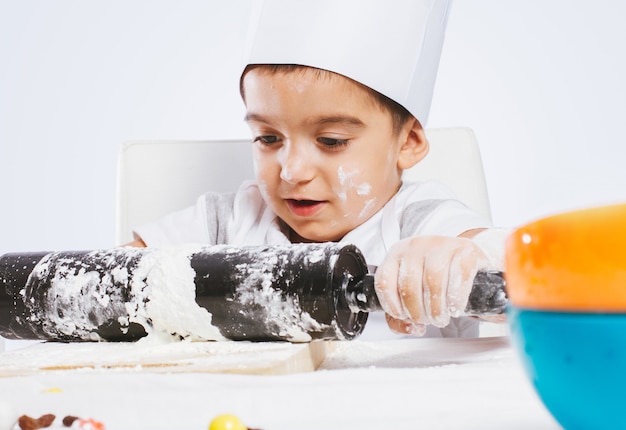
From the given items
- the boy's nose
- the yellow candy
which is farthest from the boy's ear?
the yellow candy

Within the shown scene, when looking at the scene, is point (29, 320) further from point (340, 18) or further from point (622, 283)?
point (622, 283)

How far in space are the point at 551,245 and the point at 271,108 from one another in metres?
0.90

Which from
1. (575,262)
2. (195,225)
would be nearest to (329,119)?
(195,225)

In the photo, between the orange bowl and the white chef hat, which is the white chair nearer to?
the white chef hat

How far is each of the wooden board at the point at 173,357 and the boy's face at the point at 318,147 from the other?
1.28 feet

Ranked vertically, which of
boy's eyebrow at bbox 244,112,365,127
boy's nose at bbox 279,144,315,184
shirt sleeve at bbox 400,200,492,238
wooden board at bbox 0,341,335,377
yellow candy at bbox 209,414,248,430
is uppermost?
boy's eyebrow at bbox 244,112,365,127

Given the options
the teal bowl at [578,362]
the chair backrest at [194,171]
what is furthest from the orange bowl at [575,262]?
the chair backrest at [194,171]

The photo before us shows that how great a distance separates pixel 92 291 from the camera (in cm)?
80

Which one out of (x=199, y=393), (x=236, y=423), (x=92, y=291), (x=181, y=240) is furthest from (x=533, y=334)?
(x=181, y=240)

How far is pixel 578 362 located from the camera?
231 mm

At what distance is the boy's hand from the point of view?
0.72 metres

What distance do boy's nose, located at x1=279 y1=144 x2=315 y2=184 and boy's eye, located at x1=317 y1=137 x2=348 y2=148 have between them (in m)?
0.03

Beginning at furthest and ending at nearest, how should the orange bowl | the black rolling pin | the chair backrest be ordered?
the chair backrest
the black rolling pin
the orange bowl

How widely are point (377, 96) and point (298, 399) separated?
2.60ft
